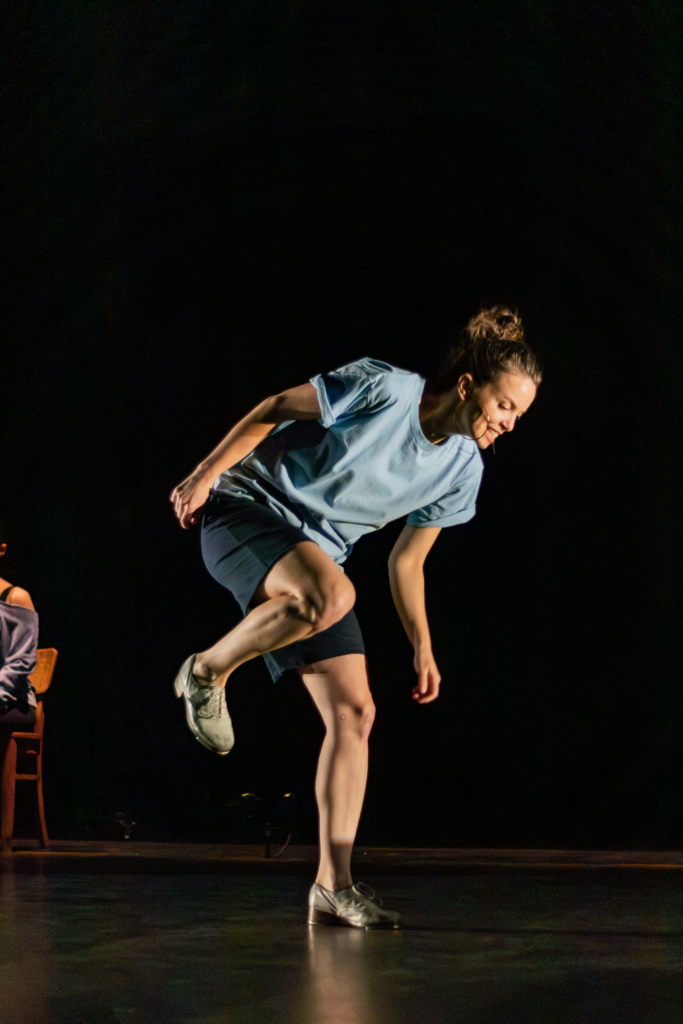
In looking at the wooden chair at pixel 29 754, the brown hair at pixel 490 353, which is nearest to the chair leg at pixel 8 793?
the wooden chair at pixel 29 754

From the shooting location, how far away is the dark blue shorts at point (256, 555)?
1.76 m

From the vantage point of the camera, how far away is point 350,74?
3.53m

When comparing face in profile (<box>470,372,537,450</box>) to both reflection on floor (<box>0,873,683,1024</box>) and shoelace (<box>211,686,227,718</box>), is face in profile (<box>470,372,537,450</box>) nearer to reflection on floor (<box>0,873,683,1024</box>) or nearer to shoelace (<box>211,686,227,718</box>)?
shoelace (<box>211,686,227,718</box>)

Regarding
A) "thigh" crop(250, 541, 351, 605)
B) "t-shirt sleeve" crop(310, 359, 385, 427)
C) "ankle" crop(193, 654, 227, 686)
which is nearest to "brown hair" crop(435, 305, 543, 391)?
"t-shirt sleeve" crop(310, 359, 385, 427)

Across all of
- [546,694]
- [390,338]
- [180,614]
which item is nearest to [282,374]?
[390,338]

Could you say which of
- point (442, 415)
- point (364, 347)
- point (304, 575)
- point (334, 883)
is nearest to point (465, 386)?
point (442, 415)

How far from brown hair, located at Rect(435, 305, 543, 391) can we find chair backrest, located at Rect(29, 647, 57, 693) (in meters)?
1.94

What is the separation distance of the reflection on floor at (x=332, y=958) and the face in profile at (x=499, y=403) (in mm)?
819

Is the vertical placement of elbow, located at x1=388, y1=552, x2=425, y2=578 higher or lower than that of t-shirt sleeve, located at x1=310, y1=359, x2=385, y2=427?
lower

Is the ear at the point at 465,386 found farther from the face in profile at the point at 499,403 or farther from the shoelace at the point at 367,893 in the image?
the shoelace at the point at 367,893

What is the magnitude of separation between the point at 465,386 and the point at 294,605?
49 centimetres

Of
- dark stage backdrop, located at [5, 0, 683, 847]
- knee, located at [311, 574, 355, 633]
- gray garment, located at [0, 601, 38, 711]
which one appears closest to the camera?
knee, located at [311, 574, 355, 633]

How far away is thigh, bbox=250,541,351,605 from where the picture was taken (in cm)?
167

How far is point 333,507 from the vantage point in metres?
1.88
